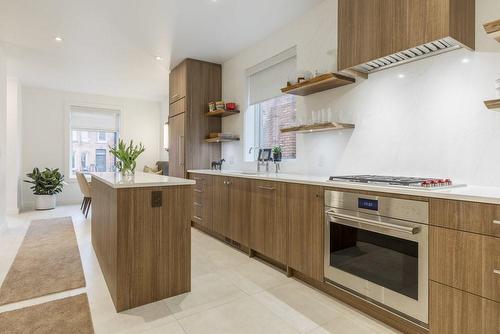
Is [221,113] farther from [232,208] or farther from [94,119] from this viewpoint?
[94,119]

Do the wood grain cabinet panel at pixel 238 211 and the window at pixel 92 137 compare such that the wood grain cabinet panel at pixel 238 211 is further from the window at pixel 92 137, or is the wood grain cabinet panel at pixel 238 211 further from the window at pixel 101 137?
the window at pixel 101 137

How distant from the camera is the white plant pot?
19.9 feet

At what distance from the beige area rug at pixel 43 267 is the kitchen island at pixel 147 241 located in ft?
1.83

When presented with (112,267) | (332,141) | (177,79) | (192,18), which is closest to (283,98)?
(332,141)

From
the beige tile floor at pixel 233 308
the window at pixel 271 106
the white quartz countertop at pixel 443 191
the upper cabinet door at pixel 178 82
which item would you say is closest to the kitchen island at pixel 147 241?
the beige tile floor at pixel 233 308

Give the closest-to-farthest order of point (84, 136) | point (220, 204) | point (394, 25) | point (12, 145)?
point (394, 25)
point (220, 204)
point (12, 145)
point (84, 136)

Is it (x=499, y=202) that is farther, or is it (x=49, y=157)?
(x=49, y=157)

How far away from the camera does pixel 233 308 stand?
2.09 metres

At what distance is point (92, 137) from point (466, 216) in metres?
7.85

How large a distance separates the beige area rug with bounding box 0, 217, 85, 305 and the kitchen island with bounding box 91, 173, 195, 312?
0.56 m

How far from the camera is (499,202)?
4.25 feet

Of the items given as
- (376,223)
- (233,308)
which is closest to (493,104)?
(376,223)

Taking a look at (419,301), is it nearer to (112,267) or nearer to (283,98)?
(112,267)

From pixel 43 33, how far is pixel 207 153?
2.72m
